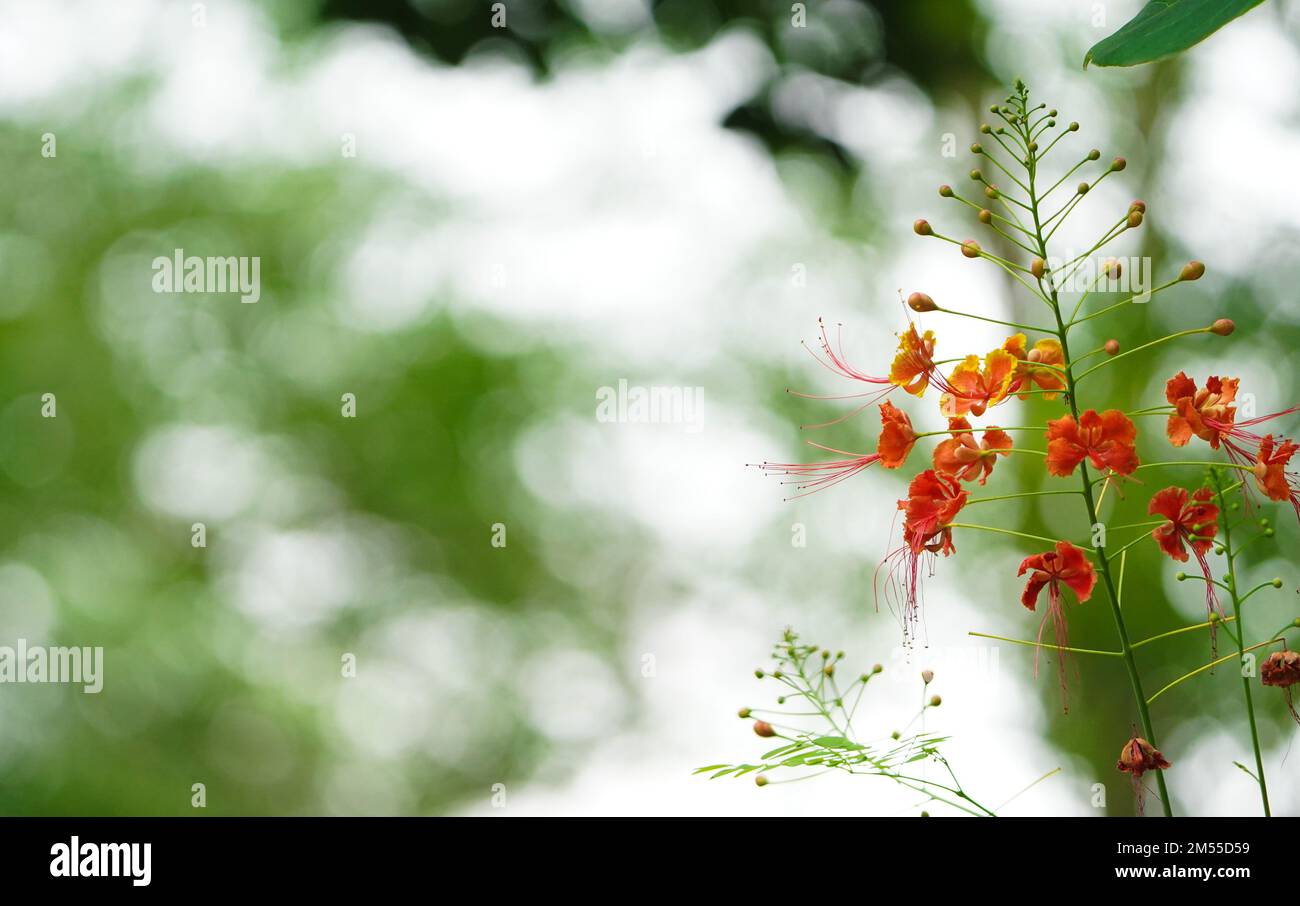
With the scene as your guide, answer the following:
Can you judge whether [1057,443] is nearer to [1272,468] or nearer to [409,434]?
[1272,468]

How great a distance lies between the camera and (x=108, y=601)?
4.12 metres

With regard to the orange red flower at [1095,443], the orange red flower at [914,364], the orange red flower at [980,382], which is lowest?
the orange red flower at [1095,443]

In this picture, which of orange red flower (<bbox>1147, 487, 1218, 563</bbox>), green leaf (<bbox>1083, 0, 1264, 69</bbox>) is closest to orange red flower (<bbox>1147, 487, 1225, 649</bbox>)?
orange red flower (<bbox>1147, 487, 1218, 563</bbox>)

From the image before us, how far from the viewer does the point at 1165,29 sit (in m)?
0.55

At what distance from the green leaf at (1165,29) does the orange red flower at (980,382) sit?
0.16 metres

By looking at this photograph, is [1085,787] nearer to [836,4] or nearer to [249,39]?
[836,4]

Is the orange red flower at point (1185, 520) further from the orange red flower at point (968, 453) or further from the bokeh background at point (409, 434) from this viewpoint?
the bokeh background at point (409, 434)

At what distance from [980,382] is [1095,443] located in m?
0.07

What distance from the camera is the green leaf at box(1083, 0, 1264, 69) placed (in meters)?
0.53

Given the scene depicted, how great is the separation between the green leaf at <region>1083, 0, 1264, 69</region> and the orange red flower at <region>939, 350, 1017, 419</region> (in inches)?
6.1

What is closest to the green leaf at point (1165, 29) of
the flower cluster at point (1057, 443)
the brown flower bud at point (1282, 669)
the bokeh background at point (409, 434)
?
the flower cluster at point (1057, 443)

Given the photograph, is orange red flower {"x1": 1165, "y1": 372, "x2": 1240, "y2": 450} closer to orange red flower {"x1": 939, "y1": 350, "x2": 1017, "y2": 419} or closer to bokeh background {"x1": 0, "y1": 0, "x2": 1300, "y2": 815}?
orange red flower {"x1": 939, "y1": 350, "x2": 1017, "y2": 419}

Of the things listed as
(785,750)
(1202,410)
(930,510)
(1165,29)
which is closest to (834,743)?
(785,750)

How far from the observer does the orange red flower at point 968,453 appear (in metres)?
0.56
